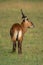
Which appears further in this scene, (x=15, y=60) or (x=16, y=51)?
(x=16, y=51)

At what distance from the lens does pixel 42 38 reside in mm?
12812

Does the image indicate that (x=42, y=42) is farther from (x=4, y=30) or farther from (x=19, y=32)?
(x=4, y=30)

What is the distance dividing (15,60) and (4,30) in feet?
20.3

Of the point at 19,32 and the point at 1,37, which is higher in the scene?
the point at 19,32

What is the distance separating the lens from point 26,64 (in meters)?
8.67

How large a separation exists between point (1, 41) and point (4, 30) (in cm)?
314

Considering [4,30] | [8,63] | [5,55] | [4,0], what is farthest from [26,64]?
[4,0]

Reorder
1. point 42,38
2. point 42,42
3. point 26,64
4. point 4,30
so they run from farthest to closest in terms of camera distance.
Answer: point 4,30 < point 42,38 < point 42,42 < point 26,64

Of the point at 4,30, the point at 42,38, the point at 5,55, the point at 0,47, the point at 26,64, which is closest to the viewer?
the point at 26,64

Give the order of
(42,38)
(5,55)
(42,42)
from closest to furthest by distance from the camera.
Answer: (5,55) < (42,42) < (42,38)

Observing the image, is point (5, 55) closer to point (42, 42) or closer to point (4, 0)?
point (42, 42)

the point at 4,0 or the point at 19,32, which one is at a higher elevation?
the point at 19,32

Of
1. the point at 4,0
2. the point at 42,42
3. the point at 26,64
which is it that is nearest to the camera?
the point at 26,64

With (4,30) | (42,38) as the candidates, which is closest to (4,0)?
(4,30)
